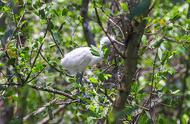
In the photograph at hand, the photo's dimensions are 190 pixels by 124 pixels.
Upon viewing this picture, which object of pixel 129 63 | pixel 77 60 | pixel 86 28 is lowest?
pixel 129 63

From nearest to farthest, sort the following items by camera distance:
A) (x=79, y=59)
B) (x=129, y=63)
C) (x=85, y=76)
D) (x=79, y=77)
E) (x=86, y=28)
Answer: (x=129, y=63), (x=79, y=77), (x=85, y=76), (x=79, y=59), (x=86, y=28)

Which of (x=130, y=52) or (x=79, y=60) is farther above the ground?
(x=79, y=60)

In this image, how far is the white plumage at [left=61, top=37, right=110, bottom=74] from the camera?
3258mm

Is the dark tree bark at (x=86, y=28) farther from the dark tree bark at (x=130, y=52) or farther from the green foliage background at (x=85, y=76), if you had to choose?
the dark tree bark at (x=130, y=52)

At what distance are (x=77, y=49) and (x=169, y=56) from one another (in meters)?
1.02

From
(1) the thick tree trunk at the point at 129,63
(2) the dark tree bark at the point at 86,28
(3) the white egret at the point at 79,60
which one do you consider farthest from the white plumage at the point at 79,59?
(1) the thick tree trunk at the point at 129,63

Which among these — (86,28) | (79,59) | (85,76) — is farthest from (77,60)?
(86,28)

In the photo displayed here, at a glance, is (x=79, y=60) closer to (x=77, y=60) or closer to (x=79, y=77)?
(x=77, y=60)

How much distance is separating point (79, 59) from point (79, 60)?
0.01m

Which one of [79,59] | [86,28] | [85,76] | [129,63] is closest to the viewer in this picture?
[129,63]

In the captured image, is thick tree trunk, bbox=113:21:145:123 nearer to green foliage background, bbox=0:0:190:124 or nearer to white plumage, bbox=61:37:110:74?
green foliage background, bbox=0:0:190:124

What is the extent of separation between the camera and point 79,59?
3502 millimetres

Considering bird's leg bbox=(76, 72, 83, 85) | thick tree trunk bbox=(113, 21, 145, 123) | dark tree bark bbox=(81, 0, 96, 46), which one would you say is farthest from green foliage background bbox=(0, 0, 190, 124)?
dark tree bark bbox=(81, 0, 96, 46)

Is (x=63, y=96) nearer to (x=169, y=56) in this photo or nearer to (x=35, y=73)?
(x=35, y=73)
